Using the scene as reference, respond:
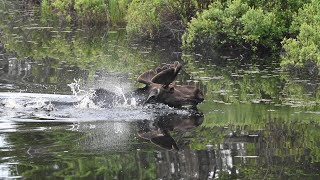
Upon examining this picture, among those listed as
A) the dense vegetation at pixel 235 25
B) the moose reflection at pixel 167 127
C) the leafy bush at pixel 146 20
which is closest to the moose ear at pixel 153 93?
the moose reflection at pixel 167 127

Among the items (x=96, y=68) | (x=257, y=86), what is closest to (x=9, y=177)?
(x=257, y=86)

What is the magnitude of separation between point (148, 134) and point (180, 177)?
2.97 m

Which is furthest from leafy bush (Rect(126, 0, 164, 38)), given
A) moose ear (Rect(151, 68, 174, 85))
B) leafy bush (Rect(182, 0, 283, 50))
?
moose ear (Rect(151, 68, 174, 85))

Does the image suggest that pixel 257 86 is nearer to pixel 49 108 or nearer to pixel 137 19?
pixel 49 108

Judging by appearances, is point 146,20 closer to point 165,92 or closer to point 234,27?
point 234,27

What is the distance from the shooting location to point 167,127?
12.5m

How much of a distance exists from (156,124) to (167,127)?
0.33 meters

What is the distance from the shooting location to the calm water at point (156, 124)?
9.47m

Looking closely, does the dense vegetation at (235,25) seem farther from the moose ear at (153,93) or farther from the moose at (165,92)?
the moose ear at (153,93)

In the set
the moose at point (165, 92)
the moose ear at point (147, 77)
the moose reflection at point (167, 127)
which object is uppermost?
the moose ear at point (147, 77)

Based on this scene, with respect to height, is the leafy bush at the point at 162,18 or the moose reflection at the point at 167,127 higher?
the leafy bush at the point at 162,18

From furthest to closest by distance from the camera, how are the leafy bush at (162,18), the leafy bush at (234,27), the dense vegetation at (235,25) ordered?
the leafy bush at (162,18) → the leafy bush at (234,27) → the dense vegetation at (235,25)

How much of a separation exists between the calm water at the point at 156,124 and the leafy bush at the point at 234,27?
1139 mm

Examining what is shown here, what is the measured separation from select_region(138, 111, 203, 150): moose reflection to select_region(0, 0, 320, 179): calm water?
0.05 ft
